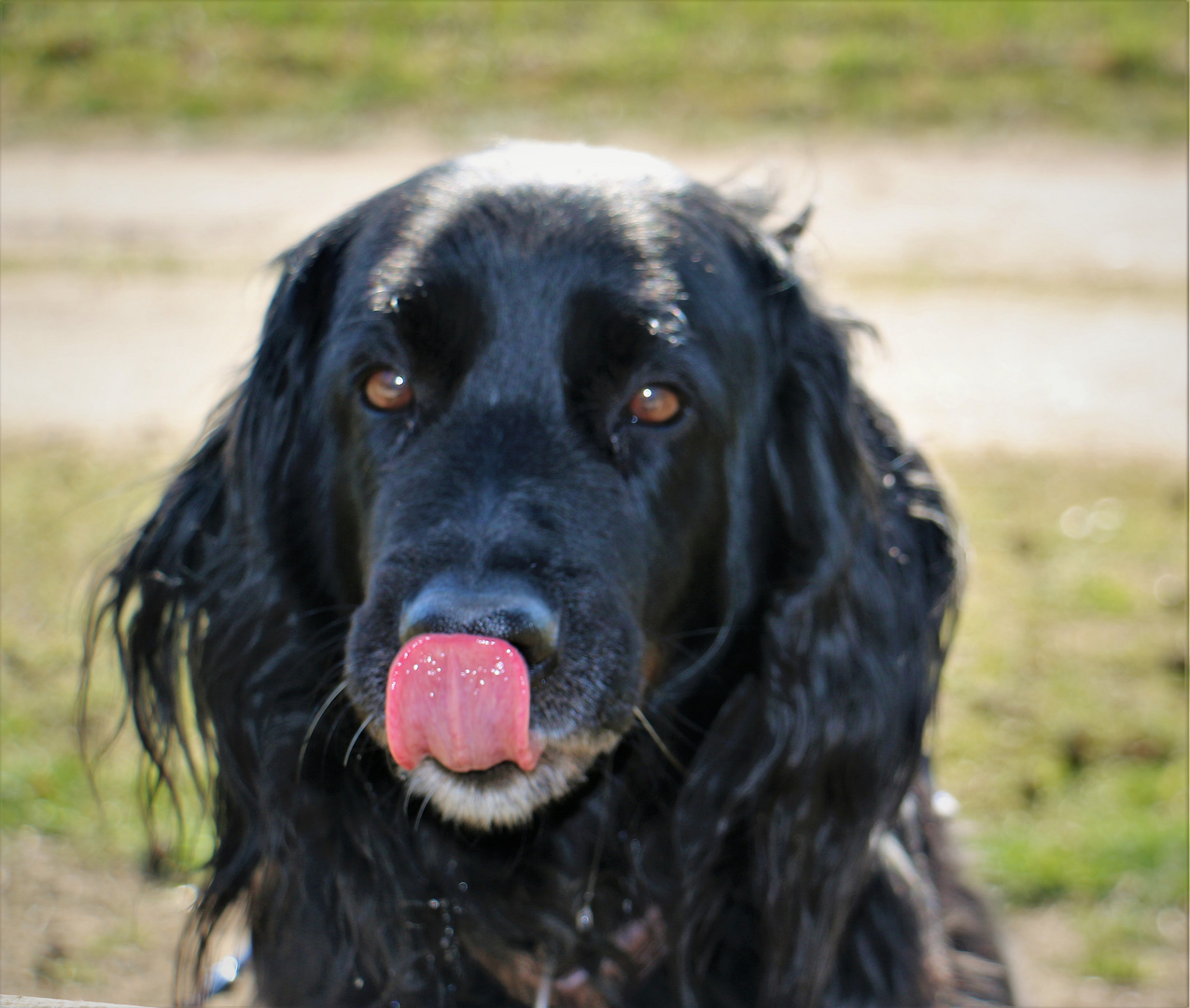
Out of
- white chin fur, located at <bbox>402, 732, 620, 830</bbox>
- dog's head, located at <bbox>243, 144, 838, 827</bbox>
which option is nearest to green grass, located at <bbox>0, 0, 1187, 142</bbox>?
dog's head, located at <bbox>243, 144, 838, 827</bbox>

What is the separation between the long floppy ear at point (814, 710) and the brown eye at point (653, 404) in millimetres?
287

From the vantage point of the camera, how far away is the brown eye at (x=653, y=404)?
2.20 meters

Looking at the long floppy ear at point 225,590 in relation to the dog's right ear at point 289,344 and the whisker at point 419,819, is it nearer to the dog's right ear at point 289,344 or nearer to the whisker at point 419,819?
the dog's right ear at point 289,344

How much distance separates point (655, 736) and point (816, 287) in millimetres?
1018

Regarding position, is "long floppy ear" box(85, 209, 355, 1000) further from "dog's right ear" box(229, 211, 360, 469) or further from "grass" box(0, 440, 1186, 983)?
"grass" box(0, 440, 1186, 983)

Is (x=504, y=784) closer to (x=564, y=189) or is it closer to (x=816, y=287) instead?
(x=564, y=189)

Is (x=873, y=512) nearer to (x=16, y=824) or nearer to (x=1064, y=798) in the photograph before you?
(x=1064, y=798)

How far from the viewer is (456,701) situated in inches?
71.6

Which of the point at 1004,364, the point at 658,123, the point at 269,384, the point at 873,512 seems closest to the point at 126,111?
the point at 658,123

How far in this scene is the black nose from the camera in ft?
5.95

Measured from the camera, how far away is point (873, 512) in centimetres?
240

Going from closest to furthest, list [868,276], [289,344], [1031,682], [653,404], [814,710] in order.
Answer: [653,404], [814,710], [289,344], [1031,682], [868,276]

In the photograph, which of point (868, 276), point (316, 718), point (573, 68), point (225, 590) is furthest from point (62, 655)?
point (573, 68)

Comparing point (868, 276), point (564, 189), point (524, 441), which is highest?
point (564, 189)
